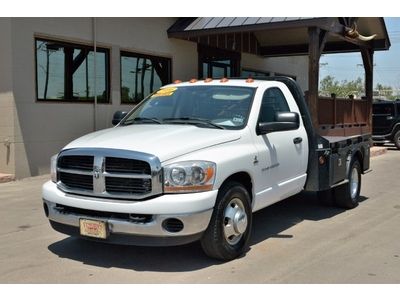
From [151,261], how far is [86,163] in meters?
1.22

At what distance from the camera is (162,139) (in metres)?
5.27

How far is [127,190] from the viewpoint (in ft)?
16.3

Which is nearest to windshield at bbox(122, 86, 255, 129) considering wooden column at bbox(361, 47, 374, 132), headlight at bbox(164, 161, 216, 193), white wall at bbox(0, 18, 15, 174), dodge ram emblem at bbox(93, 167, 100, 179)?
headlight at bbox(164, 161, 216, 193)

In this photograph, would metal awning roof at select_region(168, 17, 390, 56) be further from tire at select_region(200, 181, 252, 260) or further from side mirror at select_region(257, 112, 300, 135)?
tire at select_region(200, 181, 252, 260)

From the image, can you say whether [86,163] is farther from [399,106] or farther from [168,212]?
[399,106]

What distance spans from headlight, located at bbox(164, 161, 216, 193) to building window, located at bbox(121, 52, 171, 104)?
8.96 metres

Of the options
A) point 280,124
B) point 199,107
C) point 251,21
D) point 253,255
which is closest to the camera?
point 253,255

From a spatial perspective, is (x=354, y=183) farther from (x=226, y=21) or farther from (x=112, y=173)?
(x=226, y=21)

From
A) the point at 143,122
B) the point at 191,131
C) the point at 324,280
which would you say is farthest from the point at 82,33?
the point at 324,280

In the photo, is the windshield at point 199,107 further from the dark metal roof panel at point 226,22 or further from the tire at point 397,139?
the tire at point 397,139

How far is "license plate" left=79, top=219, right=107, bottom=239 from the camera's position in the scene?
16.2 ft

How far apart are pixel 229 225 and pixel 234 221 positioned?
75 mm

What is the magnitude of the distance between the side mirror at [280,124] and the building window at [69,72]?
688cm

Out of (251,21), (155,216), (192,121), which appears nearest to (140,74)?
(251,21)
